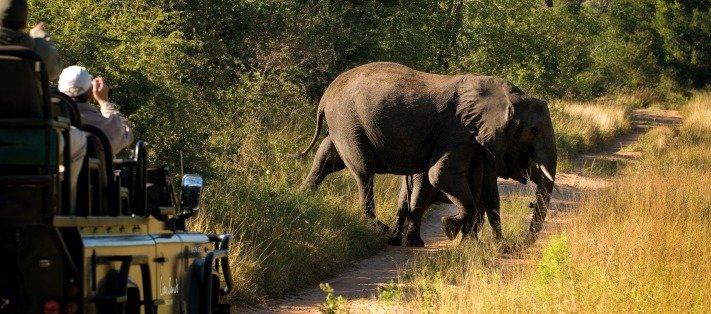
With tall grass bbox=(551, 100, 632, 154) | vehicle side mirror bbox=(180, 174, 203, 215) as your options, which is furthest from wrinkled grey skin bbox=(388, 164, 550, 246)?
tall grass bbox=(551, 100, 632, 154)

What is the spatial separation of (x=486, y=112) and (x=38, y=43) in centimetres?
966

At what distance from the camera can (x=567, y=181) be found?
24328mm

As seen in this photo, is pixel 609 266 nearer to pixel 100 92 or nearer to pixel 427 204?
pixel 100 92

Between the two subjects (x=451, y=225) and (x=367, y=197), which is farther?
(x=367, y=197)

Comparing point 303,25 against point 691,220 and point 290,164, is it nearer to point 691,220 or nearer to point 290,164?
point 290,164

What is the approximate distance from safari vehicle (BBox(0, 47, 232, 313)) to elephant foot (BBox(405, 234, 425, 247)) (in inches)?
364

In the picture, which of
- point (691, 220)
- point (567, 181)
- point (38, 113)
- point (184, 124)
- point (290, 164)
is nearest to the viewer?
point (38, 113)

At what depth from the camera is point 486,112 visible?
15461mm

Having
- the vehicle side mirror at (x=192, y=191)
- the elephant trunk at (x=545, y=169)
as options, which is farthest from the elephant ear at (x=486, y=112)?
the vehicle side mirror at (x=192, y=191)

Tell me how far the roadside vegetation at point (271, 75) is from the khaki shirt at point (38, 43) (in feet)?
15.5

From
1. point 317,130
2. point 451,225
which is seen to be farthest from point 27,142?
point 317,130

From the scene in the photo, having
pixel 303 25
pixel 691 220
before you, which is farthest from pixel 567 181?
pixel 691 220

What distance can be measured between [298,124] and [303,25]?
2171 millimetres

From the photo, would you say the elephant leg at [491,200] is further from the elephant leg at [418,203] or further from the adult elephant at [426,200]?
the elephant leg at [418,203]
